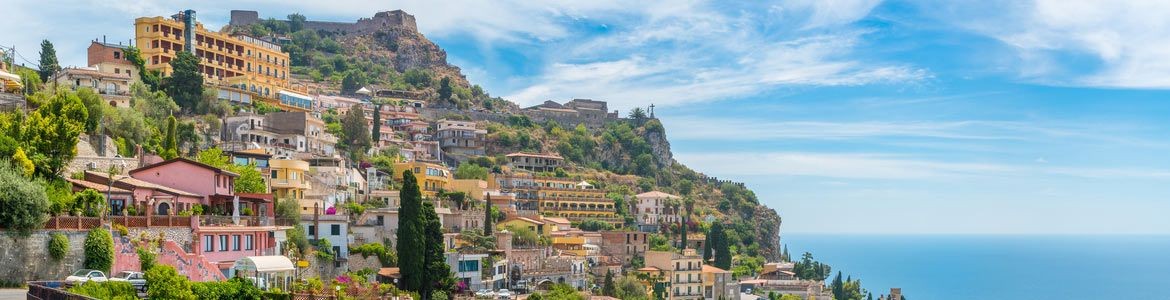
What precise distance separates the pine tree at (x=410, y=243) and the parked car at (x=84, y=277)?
19.0m

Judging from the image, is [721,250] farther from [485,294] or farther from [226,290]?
[226,290]

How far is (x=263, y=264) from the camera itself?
35562 mm

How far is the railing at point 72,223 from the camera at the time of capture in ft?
108

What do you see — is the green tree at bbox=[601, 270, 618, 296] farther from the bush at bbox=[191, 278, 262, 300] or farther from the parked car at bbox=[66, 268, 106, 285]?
the parked car at bbox=[66, 268, 106, 285]

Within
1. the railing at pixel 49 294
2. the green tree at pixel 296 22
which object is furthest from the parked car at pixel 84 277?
the green tree at pixel 296 22

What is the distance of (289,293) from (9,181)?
7.84 metres

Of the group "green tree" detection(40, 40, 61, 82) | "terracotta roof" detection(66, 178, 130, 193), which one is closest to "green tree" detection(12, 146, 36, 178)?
"terracotta roof" detection(66, 178, 130, 193)

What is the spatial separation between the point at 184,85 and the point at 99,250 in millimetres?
43578

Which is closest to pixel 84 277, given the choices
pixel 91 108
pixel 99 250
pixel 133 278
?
pixel 133 278

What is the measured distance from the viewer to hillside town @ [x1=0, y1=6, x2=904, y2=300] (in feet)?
115

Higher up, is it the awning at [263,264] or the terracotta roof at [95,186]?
the terracotta roof at [95,186]

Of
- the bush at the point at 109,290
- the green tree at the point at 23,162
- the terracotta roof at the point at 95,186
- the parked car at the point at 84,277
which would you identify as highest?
the green tree at the point at 23,162

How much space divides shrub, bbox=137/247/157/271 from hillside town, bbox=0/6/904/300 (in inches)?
3.2

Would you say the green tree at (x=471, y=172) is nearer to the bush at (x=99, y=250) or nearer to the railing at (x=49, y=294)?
the bush at (x=99, y=250)
